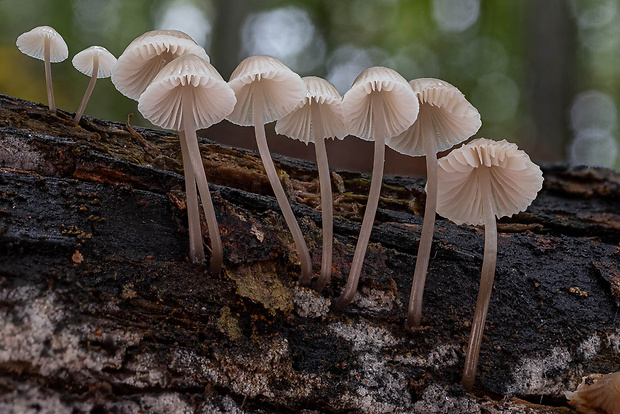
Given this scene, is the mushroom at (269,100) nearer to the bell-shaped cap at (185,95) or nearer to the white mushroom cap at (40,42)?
the bell-shaped cap at (185,95)

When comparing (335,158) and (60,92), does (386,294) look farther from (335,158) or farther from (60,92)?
(60,92)

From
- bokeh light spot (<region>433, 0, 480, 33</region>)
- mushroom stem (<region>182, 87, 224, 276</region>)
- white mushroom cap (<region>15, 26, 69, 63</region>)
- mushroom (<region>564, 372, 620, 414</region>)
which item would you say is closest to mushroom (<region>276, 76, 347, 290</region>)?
mushroom stem (<region>182, 87, 224, 276</region>)

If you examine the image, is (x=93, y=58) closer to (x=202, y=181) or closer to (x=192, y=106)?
(x=192, y=106)

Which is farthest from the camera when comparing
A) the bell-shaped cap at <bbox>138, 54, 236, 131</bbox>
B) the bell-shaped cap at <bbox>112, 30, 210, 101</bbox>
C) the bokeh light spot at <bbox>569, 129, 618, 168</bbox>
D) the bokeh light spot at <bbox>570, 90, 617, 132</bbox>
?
the bokeh light spot at <bbox>569, 129, 618, 168</bbox>

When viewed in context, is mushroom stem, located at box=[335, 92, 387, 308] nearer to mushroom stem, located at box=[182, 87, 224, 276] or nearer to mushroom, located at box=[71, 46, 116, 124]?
mushroom stem, located at box=[182, 87, 224, 276]

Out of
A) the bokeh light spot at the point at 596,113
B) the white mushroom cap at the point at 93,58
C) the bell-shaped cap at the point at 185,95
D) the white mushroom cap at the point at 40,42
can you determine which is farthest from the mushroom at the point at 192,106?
the bokeh light spot at the point at 596,113

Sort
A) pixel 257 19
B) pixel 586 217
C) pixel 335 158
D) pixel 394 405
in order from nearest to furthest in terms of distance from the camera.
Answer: pixel 394 405, pixel 586 217, pixel 335 158, pixel 257 19

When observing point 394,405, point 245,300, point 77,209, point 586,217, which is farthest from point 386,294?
point 586,217
